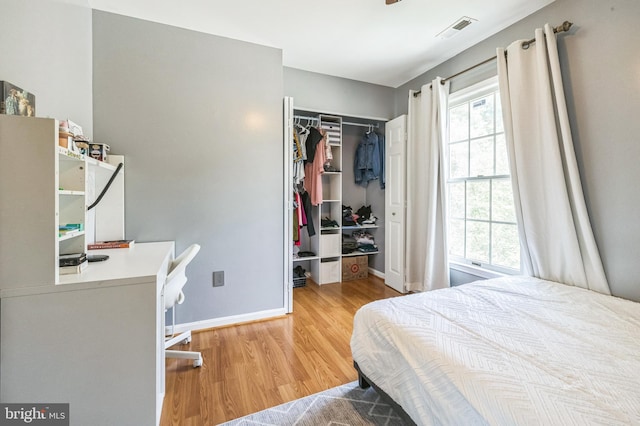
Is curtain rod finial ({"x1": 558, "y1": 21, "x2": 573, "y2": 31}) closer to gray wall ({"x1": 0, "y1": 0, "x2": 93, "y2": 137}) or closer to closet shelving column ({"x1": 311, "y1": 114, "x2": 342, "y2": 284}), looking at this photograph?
closet shelving column ({"x1": 311, "y1": 114, "x2": 342, "y2": 284})

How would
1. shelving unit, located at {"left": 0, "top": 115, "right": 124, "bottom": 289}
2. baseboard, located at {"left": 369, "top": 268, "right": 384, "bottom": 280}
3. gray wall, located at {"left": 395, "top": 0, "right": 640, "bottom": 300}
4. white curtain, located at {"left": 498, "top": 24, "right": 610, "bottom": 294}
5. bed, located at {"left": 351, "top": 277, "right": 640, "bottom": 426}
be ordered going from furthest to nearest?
baseboard, located at {"left": 369, "top": 268, "right": 384, "bottom": 280} < white curtain, located at {"left": 498, "top": 24, "right": 610, "bottom": 294} < gray wall, located at {"left": 395, "top": 0, "right": 640, "bottom": 300} < shelving unit, located at {"left": 0, "top": 115, "right": 124, "bottom": 289} < bed, located at {"left": 351, "top": 277, "right": 640, "bottom": 426}

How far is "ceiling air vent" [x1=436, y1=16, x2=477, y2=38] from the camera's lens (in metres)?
2.09

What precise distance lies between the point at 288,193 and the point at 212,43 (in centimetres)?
Result: 143

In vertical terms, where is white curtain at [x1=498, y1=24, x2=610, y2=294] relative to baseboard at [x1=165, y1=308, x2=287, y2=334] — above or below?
above

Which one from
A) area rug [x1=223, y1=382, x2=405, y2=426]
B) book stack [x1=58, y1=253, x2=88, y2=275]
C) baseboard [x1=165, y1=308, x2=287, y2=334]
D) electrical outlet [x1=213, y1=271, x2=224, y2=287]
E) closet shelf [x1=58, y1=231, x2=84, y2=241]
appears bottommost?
area rug [x1=223, y1=382, x2=405, y2=426]

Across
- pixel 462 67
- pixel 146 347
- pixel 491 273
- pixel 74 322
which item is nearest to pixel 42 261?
pixel 74 322

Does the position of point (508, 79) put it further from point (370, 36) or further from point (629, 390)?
point (629, 390)

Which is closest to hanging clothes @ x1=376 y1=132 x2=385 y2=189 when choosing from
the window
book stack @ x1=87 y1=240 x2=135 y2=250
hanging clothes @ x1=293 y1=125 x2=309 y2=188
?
the window

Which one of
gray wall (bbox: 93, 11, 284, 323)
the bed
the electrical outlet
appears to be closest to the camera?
the bed

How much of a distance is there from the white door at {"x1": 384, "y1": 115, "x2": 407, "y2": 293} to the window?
530mm

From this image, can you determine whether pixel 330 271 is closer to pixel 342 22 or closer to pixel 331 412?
pixel 331 412

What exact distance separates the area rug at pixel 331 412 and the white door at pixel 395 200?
5.91ft

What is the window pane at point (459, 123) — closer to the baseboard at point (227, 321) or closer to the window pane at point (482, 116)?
the window pane at point (482, 116)

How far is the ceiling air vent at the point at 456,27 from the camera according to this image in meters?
2.09
